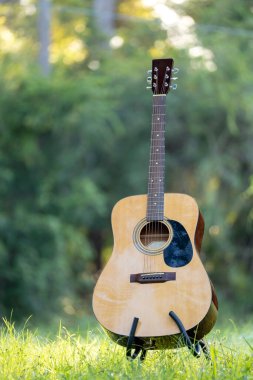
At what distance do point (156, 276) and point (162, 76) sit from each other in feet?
3.42

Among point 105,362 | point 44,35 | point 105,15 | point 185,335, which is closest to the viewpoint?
point 185,335

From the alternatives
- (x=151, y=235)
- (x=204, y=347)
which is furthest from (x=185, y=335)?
(x=151, y=235)

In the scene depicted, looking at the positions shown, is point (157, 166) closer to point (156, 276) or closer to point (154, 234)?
point (154, 234)

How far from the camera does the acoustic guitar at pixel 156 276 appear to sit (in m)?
4.36

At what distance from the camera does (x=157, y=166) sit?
4.70m

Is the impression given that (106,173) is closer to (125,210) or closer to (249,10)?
(249,10)

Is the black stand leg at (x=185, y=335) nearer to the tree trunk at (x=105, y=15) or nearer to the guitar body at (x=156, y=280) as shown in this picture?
the guitar body at (x=156, y=280)

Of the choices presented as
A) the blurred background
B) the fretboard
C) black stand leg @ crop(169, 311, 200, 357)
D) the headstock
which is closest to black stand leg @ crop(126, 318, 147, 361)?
black stand leg @ crop(169, 311, 200, 357)

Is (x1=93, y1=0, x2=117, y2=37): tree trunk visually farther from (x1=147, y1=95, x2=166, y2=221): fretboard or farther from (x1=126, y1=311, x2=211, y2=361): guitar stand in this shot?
(x1=126, y1=311, x2=211, y2=361): guitar stand

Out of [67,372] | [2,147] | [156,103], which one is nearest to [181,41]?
[2,147]

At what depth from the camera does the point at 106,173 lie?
1608 centimetres

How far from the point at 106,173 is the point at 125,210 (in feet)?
37.5

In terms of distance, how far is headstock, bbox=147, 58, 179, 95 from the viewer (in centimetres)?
480

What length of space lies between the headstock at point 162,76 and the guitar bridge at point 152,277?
957 millimetres
